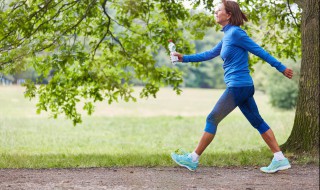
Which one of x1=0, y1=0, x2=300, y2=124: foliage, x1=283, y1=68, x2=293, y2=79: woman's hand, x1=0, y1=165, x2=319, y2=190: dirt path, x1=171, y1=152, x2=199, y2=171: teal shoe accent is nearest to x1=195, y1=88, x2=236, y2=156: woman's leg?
x1=171, y1=152, x2=199, y2=171: teal shoe accent

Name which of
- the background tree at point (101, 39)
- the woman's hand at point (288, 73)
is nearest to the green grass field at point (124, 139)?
the background tree at point (101, 39)

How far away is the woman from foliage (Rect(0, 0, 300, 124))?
3743mm

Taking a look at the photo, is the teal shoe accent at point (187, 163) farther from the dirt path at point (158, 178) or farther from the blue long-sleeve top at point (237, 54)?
the blue long-sleeve top at point (237, 54)

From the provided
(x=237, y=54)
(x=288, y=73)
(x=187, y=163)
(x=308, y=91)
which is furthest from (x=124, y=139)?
(x=288, y=73)

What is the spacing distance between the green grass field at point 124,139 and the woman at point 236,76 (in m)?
0.84

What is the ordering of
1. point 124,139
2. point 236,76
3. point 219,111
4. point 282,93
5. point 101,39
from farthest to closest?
1. point 282,93
2. point 124,139
3. point 101,39
4. point 219,111
5. point 236,76

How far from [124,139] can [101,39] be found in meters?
9.76

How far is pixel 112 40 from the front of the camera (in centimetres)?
1059

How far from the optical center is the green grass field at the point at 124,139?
7180 mm

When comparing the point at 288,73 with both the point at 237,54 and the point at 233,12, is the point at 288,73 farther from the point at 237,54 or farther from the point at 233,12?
the point at 233,12

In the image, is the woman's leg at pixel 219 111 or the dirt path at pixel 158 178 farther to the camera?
the woman's leg at pixel 219 111

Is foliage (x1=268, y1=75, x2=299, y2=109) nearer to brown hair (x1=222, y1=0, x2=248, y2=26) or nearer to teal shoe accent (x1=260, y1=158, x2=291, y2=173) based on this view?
teal shoe accent (x1=260, y1=158, x2=291, y2=173)

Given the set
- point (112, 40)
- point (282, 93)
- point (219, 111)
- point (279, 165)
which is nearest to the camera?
point (219, 111)

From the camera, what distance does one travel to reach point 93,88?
10484mm
